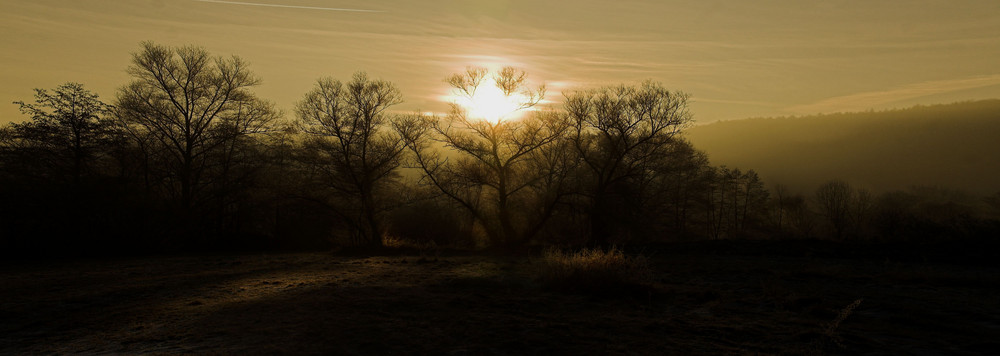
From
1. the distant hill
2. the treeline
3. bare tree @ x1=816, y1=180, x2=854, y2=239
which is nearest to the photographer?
the treeline

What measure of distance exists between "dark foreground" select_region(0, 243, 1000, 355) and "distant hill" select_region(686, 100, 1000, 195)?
7721 cm

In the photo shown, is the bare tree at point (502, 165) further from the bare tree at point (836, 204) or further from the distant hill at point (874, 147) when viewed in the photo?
the distant hill at point (874, 147)

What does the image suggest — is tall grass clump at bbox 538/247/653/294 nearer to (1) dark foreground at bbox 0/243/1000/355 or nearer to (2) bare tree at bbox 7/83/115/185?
(1) dark foreground at bbox 0/243/1000/355

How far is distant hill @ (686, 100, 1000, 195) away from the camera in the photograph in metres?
100

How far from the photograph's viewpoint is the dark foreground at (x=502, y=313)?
652cm

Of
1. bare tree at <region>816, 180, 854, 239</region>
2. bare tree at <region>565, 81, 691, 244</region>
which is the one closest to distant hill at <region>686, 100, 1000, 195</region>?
bare tree at <region>816, 180, 854, 239</region>

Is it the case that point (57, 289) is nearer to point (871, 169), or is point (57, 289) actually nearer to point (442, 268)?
point (442, 268)

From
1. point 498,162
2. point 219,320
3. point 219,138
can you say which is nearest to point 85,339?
point 219,320

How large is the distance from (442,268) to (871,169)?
12555 cm

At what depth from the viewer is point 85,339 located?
7035 mm

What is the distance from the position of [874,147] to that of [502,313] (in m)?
150

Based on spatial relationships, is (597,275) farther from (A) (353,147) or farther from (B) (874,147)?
(B) (874,147)

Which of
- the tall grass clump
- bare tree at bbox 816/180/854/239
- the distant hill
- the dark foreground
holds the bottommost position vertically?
the dark foreground

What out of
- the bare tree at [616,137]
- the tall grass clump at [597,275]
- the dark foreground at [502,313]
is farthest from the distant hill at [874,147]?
the tall grass clump at [597,275]
